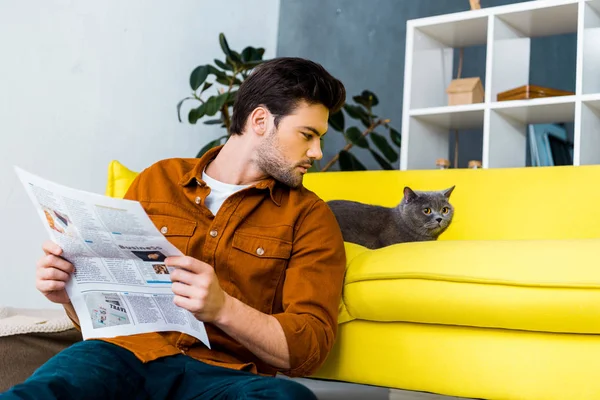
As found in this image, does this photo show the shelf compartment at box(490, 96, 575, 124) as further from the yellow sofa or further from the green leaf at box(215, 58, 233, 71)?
the yellow sofa

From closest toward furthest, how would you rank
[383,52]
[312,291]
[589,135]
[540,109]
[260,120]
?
[312,291], [260,120], [589,135], [540,109], [383,52]

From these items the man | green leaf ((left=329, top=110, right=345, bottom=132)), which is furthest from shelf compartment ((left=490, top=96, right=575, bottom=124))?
the man

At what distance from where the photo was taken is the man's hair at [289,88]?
1.53 m

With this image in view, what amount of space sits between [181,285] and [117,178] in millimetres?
1205

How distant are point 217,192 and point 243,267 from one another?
0.70 feet

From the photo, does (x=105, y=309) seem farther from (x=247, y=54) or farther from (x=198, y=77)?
(x=247, y=54)

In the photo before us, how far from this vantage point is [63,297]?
51.3 inches

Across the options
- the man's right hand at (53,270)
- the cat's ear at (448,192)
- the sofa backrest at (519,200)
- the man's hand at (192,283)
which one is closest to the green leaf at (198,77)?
the sofa backrest at (519,200)

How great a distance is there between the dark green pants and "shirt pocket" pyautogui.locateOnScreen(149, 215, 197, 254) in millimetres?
272

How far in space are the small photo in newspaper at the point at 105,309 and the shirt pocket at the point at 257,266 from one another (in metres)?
0.28

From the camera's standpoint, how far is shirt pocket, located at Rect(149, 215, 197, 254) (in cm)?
146

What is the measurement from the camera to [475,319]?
147 cm

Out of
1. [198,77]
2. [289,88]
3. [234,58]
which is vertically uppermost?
[234,58]

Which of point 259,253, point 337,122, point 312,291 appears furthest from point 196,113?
point 312,291
